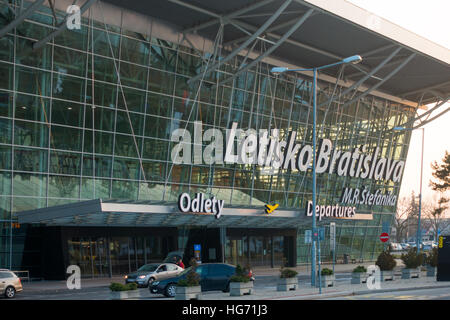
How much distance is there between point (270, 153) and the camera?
158 ft

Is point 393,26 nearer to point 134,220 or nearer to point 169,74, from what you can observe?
point 169,74

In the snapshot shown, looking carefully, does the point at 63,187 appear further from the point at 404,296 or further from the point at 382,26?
the point at 382,26

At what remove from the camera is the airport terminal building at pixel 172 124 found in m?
35.9

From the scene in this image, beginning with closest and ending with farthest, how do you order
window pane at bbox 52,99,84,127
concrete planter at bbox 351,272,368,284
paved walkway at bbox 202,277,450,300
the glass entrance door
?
paved walkway at bbox 202,277,450,300 < concrete planter at bbox 351,272,368,284 < window pane at bbox 52,99,84,127 < the glass entrance door

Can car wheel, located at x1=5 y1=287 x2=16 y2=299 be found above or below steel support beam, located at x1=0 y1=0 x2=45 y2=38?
below

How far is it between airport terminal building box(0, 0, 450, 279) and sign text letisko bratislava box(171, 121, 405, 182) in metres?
0.12

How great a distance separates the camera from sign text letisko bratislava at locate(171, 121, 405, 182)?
4362cm

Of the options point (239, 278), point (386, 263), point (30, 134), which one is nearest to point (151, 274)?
point (239, 278)

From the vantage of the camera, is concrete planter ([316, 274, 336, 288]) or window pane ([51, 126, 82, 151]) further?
window pane ([51, 126, 82, 151])

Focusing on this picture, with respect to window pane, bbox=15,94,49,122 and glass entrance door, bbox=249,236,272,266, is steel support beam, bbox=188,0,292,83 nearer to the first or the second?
window pane, bbox=15,94,49,122

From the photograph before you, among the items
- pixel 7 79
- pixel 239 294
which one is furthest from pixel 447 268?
pixel 7 79

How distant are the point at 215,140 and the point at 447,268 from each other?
18239mm

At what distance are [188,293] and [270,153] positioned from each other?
2586cm

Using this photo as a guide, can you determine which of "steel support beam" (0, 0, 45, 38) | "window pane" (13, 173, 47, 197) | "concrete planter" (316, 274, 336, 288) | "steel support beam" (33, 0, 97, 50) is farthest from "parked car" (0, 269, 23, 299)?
"concrete planter" (316, 274, 336, 288)
